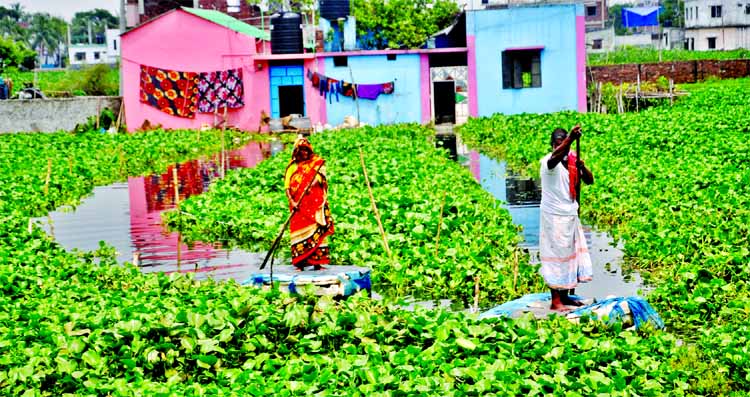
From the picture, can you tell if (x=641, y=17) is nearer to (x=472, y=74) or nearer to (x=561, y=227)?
(x=472, y=74)

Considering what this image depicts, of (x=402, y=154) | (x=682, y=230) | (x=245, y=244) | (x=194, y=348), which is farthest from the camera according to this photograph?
(x=402, y=154)

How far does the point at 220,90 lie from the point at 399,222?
963 inches

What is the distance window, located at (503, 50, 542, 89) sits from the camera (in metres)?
37.6

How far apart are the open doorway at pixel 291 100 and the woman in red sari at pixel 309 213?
26.9 metres

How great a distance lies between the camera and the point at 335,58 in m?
38.5

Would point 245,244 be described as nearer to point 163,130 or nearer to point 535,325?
→ point 535,325

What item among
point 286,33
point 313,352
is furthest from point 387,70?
point 313,352

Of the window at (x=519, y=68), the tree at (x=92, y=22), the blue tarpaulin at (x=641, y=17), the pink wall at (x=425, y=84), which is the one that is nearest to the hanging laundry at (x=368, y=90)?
the pink wall at (x=425, y=84)

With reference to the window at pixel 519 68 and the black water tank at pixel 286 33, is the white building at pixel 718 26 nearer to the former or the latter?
the window at pixel 519 68

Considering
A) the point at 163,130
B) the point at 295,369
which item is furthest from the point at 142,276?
the point at 163,130

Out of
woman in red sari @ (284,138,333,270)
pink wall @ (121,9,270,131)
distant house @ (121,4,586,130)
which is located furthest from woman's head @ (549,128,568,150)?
pink wall @ (121,9,270,131)

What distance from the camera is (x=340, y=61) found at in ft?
126

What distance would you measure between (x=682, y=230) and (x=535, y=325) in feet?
16.0

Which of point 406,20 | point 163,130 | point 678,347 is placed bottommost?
point 678,347
